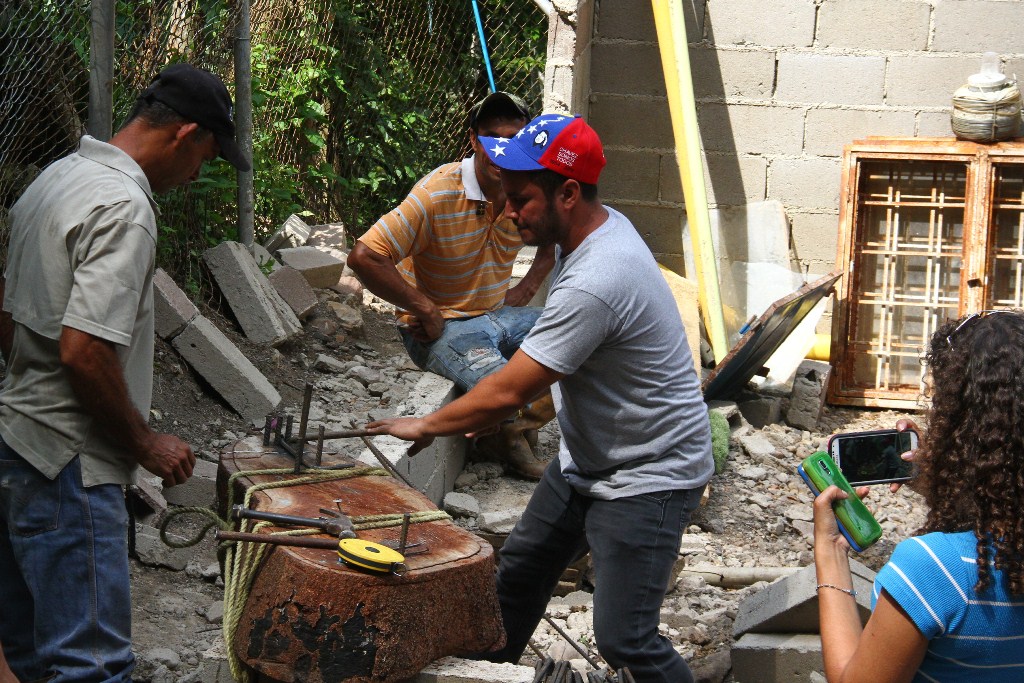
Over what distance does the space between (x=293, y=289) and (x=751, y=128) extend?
153 inches

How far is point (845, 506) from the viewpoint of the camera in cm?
229

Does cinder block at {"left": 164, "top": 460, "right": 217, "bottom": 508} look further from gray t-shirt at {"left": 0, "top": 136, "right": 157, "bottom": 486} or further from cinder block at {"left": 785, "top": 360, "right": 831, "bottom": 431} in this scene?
cinder block at {"left": 785, "top": 360, "right": 831, "bottom": 431}

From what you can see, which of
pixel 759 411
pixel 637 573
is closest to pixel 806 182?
pixel 759 411

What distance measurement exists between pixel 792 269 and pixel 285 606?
6.80m

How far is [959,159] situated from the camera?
8.12 meters

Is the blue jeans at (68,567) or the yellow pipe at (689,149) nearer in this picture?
the blue jeans at (68,567)

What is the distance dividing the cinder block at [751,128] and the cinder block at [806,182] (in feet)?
0.38

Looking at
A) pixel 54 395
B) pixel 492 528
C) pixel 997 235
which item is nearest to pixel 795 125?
pixel 997 235

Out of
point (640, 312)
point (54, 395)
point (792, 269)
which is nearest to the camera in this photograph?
point (54, 395)

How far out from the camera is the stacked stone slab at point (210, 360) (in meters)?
5.68

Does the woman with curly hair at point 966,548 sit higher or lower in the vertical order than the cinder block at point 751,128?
lower

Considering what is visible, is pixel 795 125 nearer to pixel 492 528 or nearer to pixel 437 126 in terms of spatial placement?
pixel 437 126

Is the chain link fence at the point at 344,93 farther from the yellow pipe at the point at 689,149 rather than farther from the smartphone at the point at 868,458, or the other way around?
the smartphone at the point at 868,458

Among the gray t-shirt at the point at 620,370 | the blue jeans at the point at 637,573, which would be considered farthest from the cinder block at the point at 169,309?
the blue jeans at the point at 637,573
